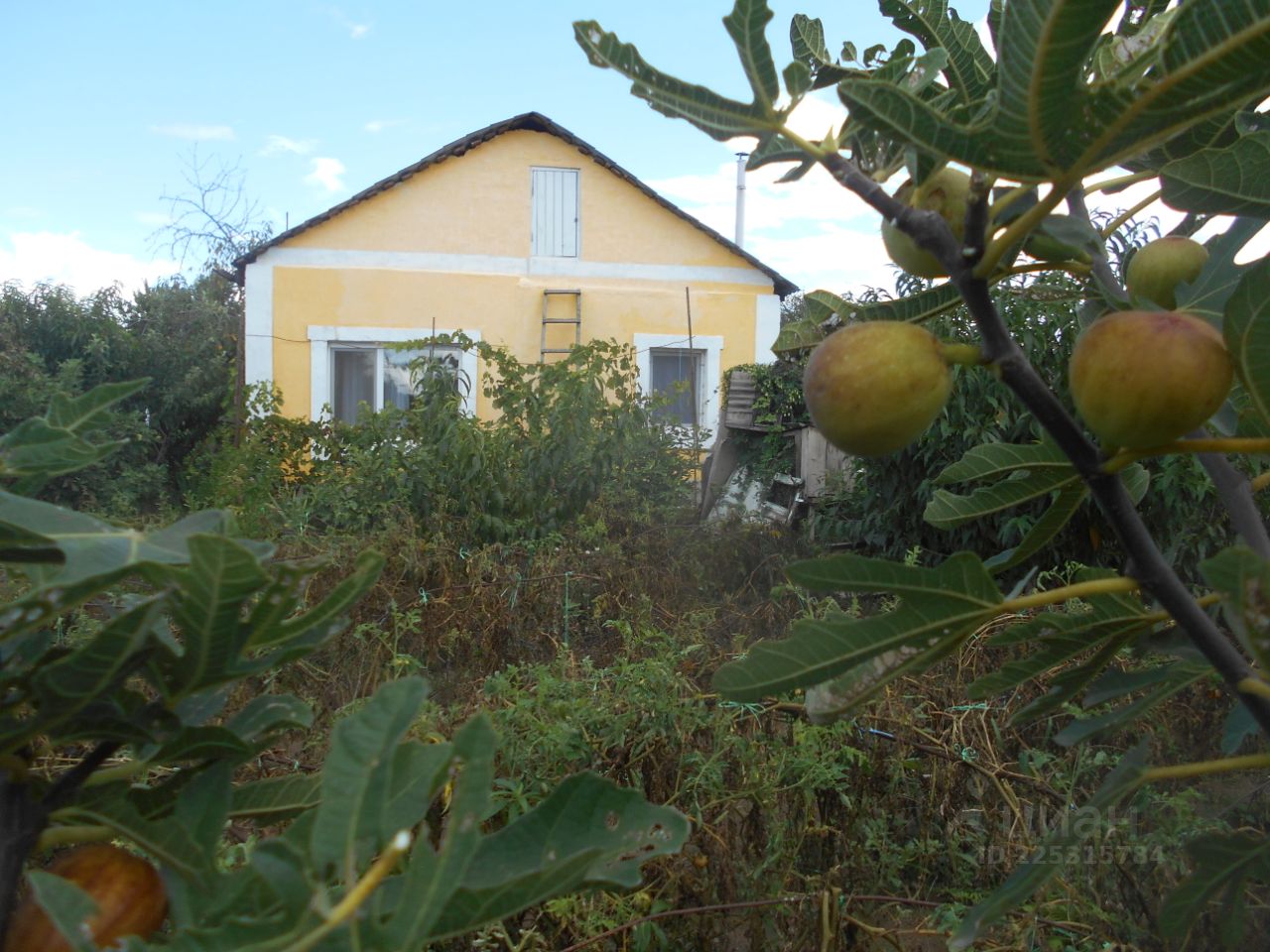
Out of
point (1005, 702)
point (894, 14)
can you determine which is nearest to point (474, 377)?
point (1005, 702)

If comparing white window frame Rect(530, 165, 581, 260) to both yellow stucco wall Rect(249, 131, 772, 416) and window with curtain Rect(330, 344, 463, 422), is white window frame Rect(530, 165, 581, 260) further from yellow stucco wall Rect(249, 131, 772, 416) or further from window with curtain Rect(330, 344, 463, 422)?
window with curtain Rect(330, 344, 463, 422)

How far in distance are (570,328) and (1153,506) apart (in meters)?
5.76

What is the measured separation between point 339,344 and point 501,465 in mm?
4152

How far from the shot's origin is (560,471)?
5320 mm

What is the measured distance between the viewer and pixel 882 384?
59 centimetres

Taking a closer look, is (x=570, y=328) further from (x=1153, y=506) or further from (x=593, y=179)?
(x=1153, y=506)

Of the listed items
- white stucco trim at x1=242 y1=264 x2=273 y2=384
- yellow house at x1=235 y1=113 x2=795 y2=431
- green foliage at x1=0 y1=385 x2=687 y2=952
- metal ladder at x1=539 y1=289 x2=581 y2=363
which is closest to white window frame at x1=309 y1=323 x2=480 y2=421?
yellow house at x1=235 y1=113 x2=795 y2=431

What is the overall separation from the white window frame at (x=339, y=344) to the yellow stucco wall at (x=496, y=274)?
0.06m

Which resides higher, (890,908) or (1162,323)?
(1162,323)

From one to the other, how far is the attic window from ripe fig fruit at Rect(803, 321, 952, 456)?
343 inches

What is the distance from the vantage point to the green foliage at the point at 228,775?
438 millimetres

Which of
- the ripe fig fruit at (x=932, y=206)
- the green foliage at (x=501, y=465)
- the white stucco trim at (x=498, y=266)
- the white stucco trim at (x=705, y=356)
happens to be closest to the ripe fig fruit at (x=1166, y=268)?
the ripe fig fruit at (x=932, y=206)

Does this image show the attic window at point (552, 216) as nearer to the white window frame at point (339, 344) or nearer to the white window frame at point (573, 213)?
the white window frame at point (573, 213)

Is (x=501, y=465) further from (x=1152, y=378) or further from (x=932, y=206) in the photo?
(x=1152, y=378)
